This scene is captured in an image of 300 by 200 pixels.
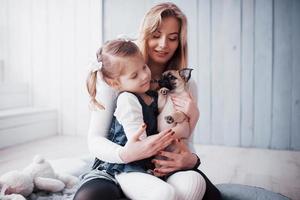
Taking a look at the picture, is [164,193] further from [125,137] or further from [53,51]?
[53,51]

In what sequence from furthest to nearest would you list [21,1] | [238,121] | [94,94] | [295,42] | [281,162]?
[21,1]
[238,121]
[295,42]
[281,162]
[94,94]

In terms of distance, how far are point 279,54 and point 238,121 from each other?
1.72ft

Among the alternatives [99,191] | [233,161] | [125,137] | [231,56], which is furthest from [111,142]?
[231,56]

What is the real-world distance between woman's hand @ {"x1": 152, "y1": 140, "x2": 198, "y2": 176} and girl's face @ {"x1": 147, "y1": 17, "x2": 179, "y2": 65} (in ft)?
0.93

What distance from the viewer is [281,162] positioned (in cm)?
202

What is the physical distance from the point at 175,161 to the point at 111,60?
0.32 metres

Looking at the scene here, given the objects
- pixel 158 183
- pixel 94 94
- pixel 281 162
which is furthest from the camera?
pixel 281 162

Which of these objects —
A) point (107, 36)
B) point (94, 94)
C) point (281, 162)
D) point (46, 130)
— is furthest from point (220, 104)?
point (94, 94)

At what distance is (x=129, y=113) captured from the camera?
912 millimetres

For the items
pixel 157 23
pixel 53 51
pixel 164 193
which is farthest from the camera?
pixel 53 51

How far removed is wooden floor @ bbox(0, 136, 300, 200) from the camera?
5.48ft

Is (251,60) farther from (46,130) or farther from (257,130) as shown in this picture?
(46,130)

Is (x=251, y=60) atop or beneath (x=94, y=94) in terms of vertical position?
atop

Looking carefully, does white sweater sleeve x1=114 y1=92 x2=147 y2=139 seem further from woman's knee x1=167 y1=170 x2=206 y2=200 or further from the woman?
woman's knee x1=167 y1=170 x2=206 y2=200
